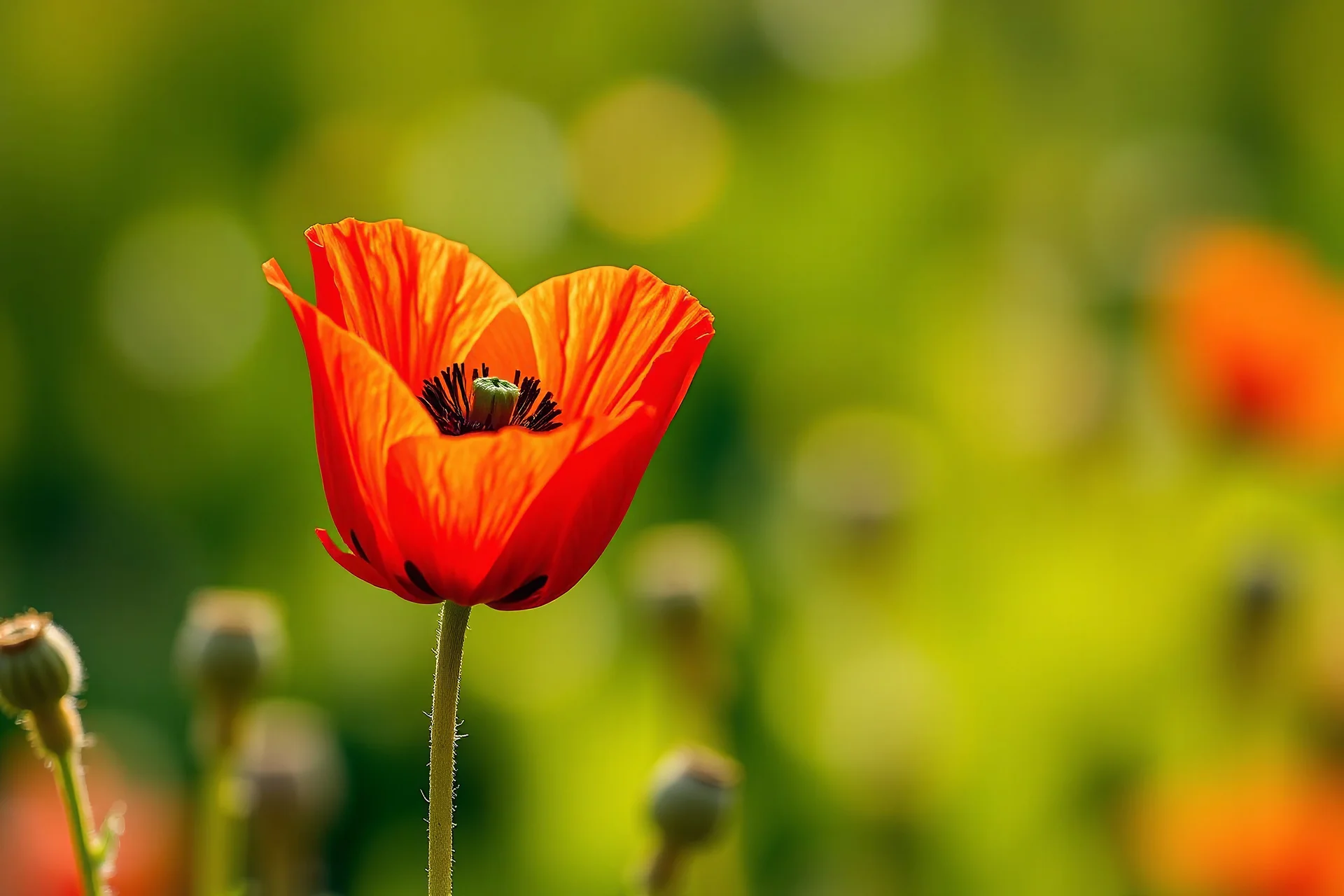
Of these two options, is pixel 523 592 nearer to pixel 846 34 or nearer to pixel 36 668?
pixel 36 668

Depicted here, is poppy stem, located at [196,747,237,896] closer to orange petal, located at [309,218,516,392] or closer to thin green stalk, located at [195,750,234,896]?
thin green stalk, located at [195,750,234,896]

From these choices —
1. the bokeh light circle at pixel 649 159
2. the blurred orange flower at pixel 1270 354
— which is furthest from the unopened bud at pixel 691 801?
the bokeh light circle at pixel 649 159

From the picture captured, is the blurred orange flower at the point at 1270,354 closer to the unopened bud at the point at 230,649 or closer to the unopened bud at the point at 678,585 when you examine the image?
the unopened bud at the point at 678,585

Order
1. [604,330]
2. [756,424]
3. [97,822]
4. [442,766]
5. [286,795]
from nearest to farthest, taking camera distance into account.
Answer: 1. [442,766]
2. [604,330]
3. [286,795]
4. [97,822]
5. [756,424]

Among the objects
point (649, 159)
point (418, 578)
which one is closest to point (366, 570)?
point (418, 578)

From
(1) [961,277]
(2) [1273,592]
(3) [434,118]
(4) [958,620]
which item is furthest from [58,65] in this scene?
(2) [1273,592]

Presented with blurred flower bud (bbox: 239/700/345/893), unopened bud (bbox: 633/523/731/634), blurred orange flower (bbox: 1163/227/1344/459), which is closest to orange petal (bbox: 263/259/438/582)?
blurred flower bud (bbox: 239/700/345/893)

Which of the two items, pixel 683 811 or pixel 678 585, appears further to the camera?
pixel 678 585

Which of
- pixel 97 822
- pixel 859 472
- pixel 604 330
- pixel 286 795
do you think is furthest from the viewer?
pixel 859 472
